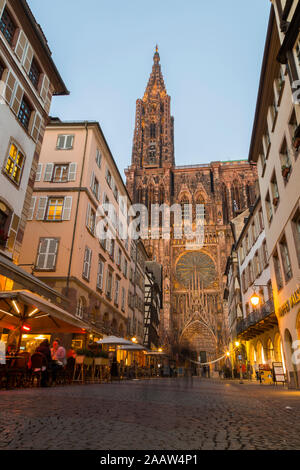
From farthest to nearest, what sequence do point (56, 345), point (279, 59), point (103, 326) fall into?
point (103, 326) → point (56, 345) → point (279, 59)

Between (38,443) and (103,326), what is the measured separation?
2007 centimetres

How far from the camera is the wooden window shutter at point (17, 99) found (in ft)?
43.8

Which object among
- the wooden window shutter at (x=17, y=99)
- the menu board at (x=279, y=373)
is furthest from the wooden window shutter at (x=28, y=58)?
the menu board at (x=279, y=373)

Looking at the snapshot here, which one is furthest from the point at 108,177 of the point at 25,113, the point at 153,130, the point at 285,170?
the point at 153,130

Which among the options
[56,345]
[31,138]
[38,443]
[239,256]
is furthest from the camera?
[239,256]

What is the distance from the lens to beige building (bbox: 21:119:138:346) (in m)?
18.2

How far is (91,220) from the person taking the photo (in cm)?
2103

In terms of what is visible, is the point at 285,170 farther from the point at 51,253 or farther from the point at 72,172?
the point at 72,172

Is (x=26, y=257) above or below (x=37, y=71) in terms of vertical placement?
below

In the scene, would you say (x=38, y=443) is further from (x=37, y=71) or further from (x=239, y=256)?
(x=239, y=256)

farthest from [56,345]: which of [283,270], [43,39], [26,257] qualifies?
[43,39]

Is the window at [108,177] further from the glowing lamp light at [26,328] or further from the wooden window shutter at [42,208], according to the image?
the glowing lamp light at [26,328]

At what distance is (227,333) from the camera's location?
50750 mm
